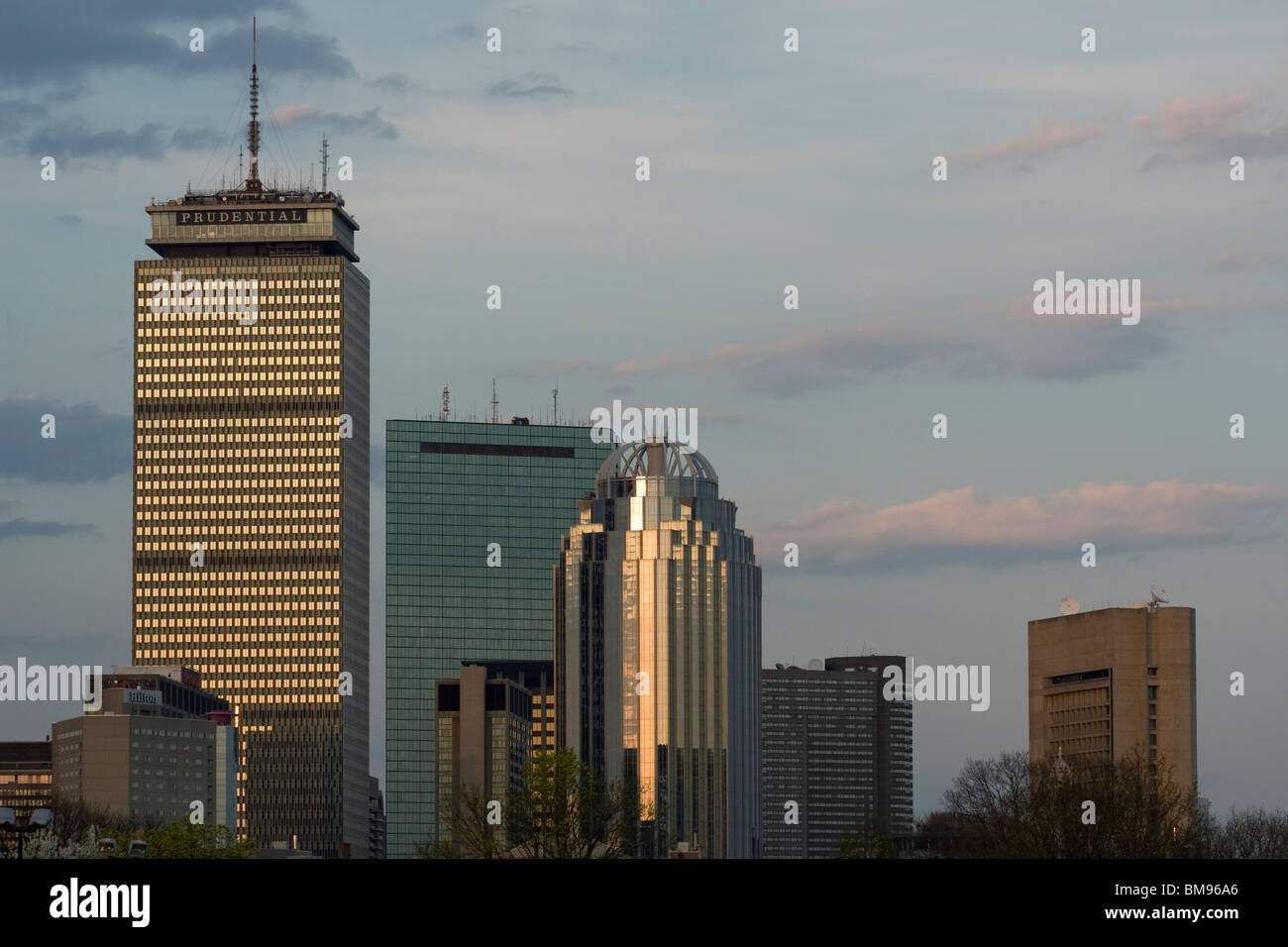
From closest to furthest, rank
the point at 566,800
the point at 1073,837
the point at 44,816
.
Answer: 1. the point at 44,816
2. the point at 1073,837
3. the point at 566,800

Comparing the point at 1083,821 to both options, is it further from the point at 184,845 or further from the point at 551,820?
the point at 184,845

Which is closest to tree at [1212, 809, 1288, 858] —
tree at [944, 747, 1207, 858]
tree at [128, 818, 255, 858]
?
tree at [944, 747, 1207, 858]

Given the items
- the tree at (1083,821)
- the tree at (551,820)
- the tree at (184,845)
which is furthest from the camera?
the tree at (184,845)

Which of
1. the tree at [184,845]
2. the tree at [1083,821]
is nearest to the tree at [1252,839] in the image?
the tree at [1083,821]

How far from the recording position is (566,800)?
135750 millimetres

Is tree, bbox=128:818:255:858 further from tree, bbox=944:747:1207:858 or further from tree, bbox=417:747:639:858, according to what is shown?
tree, bbox=944:747:1207:858

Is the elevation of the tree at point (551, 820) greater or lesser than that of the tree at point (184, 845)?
greater

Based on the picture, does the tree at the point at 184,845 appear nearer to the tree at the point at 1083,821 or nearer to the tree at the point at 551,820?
the tree at the point at 551,820

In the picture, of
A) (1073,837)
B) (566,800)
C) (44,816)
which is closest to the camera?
(44,816)

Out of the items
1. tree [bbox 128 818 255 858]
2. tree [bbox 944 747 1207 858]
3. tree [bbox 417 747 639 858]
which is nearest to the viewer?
tree [bbox 944 747 1207 858]
